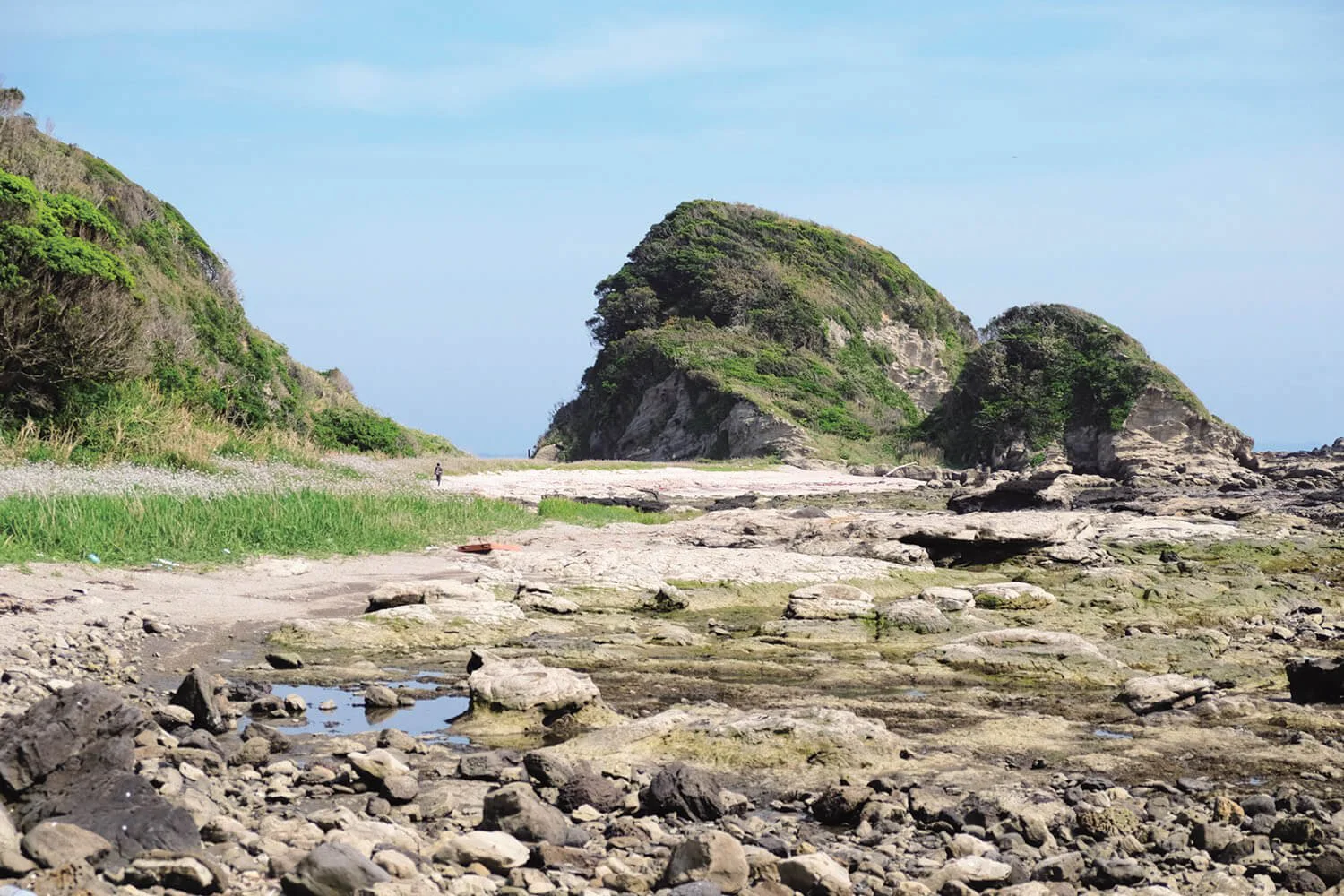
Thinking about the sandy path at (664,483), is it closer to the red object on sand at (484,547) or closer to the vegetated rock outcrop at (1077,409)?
the red object on sand at (484,547)

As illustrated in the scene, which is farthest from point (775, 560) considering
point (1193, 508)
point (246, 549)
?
point (1193, 508)

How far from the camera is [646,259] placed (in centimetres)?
7319

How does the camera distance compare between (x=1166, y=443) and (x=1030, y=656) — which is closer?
(x=1030, y=656)

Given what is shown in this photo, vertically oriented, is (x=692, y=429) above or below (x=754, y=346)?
below

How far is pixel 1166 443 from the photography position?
5028cm

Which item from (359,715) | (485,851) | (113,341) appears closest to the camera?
(485,851)

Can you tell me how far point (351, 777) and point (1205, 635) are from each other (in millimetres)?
9369

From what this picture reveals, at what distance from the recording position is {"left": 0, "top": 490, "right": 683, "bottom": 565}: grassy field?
1308 centimetres

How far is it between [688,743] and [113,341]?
19.2 metres

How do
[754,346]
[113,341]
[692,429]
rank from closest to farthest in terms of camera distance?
[113,341] → [692,429] → [754,346]

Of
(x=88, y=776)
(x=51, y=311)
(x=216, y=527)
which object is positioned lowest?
(x=88, y=776)

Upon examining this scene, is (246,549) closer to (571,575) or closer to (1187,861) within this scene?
(571,575)

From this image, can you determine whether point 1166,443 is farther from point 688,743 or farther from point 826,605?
point 688,743

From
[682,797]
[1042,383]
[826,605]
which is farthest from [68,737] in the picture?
[1042,383]
